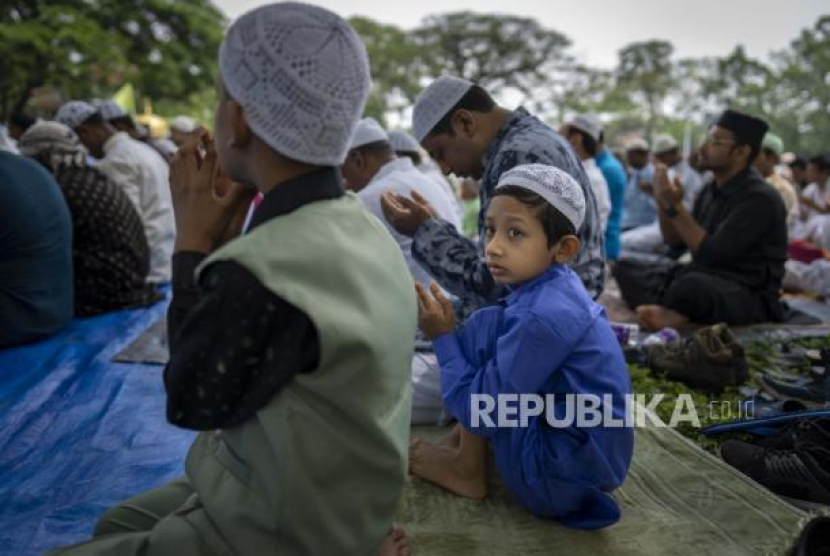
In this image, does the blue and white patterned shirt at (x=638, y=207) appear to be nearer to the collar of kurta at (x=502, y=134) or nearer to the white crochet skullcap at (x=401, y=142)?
the white crochet skullcap at (x=401, y=142)

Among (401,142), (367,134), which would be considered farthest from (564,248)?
(401,142)

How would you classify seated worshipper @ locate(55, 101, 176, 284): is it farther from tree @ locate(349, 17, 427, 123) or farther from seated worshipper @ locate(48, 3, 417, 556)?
tree @ locate(349, 17, 427, 123)

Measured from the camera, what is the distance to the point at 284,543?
117 centimetres

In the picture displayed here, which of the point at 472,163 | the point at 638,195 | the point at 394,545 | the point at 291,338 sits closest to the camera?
the point at 291,338

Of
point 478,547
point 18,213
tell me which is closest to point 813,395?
Result: point 478,547

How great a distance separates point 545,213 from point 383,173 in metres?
1.74

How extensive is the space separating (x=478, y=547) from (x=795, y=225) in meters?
7.78

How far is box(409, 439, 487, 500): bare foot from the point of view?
227 centimetres

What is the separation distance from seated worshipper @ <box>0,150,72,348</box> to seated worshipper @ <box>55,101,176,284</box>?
1416 mm

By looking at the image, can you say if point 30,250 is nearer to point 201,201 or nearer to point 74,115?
point 74,115

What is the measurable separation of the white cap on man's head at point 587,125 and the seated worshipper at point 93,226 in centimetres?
426

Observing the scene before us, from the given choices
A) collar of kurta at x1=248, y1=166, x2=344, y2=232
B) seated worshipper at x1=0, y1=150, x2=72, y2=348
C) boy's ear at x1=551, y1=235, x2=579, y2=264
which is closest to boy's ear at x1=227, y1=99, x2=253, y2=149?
collar of kurta at x1=248, y1=166, x2=344, y2=232

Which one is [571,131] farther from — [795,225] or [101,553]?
[101,553]

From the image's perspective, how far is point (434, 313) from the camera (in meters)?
2.01
